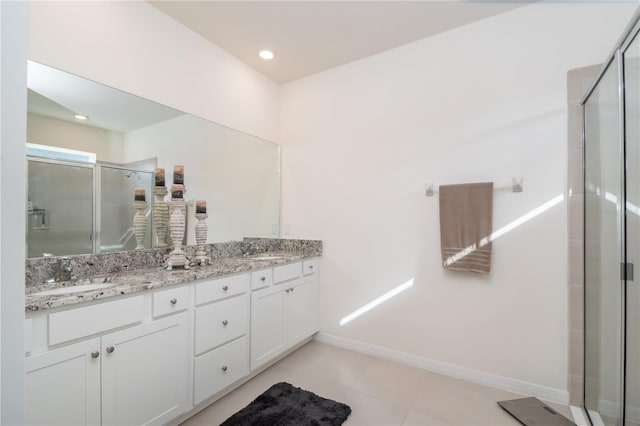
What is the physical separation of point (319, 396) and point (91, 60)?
103 inches

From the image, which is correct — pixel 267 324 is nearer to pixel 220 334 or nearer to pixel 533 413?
pixel 220 334

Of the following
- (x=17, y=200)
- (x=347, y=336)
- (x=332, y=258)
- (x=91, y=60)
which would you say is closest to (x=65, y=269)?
(x=91, y=60)

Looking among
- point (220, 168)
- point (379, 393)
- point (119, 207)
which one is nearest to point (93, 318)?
point (119, 207)

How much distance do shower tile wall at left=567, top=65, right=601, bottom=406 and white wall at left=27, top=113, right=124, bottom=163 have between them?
303cm

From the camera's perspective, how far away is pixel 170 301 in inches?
65.7

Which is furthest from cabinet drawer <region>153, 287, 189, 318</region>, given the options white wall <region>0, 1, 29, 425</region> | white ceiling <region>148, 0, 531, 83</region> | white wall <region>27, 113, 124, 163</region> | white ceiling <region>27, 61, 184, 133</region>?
white ceiling <region>148, 0, 531, 83</region>

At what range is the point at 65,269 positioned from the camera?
169cm

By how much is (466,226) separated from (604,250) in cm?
76

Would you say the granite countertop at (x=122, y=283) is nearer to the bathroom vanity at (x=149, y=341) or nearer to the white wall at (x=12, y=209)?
the bathroom vanity at (x=149, y=341)

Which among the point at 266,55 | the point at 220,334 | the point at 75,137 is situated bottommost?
the point at 220,334

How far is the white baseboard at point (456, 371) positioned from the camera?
6.60 ft

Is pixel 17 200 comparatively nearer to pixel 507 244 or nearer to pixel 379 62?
pixel 507 244

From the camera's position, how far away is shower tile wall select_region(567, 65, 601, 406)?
1.93 metres

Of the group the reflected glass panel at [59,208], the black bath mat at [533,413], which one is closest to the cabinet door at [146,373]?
the reflected glass panel at [59,208]
